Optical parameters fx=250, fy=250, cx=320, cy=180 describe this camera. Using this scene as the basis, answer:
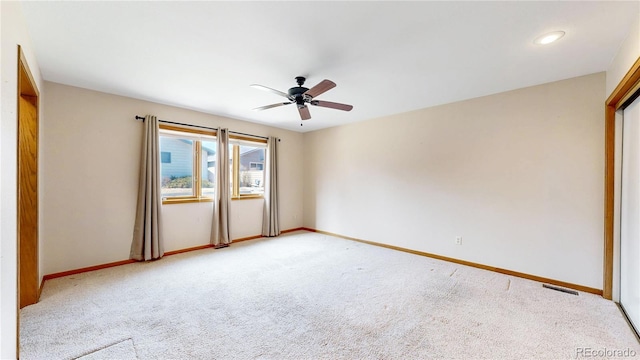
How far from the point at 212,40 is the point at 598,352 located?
387 centimetres

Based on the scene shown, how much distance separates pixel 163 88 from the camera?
10.7 ft

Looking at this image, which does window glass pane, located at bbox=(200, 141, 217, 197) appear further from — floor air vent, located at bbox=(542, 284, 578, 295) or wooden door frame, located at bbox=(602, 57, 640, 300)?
wooden door frame, located at bbox=(602, 57, 640, 300)

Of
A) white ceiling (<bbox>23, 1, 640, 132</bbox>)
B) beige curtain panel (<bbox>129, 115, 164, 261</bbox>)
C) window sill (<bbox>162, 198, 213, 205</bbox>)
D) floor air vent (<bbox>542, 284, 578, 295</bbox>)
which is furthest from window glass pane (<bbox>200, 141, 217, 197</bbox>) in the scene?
floor air vent (<bbox>542, 284, 578, 295</bbox>)

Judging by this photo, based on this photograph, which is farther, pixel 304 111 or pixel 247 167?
pixel 247 167

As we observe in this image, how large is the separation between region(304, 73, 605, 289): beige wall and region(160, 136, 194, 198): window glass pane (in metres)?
3.04

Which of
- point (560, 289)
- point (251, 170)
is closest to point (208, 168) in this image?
point (251, 170)

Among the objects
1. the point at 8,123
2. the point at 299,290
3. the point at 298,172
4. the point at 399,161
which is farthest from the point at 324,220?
the point at 8,123

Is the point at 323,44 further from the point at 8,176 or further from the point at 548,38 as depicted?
the point at 8,176

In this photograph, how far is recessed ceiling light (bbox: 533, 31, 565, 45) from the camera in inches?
79.6

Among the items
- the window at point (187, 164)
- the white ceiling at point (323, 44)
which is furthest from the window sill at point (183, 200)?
the white ceiling at point (323, 44)

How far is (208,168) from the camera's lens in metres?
4.62

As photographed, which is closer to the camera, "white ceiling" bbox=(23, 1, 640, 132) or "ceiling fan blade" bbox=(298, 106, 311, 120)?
"white ceiling" bbox=(23, 1, 640, 132)

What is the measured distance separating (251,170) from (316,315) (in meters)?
3.67

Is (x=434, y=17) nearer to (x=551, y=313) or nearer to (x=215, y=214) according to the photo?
(x=551, y=313)
